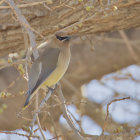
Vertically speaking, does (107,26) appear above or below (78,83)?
above

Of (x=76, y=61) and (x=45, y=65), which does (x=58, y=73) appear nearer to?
(x=45, y=65)

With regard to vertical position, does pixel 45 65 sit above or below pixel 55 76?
above

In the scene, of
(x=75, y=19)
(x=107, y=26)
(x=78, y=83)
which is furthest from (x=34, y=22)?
(x=78, y=83)

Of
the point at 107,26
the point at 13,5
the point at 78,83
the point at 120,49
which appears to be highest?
the point at 13,5

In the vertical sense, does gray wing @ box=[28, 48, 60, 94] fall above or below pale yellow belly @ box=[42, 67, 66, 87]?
above

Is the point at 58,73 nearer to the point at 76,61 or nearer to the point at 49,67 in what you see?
the point at 49,67

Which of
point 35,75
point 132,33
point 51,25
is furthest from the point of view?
point 132,33

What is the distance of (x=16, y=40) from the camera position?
15.2 feet

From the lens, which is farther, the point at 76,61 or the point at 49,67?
the point at 76,61

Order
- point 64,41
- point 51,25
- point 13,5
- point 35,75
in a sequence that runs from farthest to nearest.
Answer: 1. point 51,25
2. point 64,41
3. point 35,75
4. point 13,5

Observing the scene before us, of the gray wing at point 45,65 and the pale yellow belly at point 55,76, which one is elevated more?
the gray wing at point 45,65

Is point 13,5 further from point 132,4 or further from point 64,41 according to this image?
point 132,4

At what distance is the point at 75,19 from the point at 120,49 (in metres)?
2.96

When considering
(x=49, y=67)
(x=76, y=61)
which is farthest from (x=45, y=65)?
(x=76, y=61)
